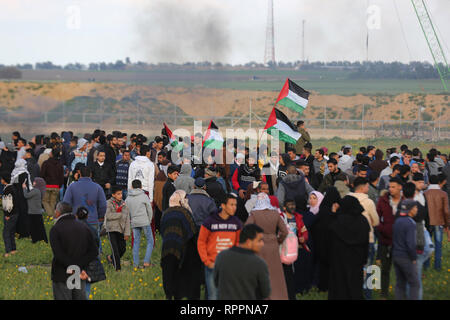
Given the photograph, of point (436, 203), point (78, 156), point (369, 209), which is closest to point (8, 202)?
point (78, 156)

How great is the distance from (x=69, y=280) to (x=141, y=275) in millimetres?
3214

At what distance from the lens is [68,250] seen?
8797 mm

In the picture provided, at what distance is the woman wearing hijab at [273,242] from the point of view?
9211mm

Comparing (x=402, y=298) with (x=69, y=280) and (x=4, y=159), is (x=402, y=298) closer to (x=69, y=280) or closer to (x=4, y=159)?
(x=69, y=280)

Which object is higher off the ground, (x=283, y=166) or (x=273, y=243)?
(x=283, y=166)

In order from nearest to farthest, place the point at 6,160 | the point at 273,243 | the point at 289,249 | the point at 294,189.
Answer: the point at 273,243 → the point at 289,249 → the point at 294,189 → the point at 6,160

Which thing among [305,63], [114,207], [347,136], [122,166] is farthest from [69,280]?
[305,63]

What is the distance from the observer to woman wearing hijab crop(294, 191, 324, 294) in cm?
1068

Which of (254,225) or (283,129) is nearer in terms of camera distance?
(254,225)

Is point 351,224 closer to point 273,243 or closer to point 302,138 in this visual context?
point 273,243

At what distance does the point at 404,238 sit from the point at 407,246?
0.36ft

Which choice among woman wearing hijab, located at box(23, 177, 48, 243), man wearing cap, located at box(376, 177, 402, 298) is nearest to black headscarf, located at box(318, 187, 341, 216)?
man wearing cap, located at box(376, 177, 402, 298)

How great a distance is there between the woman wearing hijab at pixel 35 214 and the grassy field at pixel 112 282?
98 centimetres

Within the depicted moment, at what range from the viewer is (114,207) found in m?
11.8
